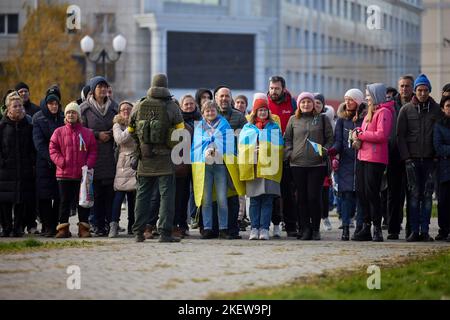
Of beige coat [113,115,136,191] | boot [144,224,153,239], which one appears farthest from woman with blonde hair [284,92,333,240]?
beige coat [113,115,136,191]

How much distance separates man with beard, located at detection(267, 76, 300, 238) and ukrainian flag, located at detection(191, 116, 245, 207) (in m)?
0.87

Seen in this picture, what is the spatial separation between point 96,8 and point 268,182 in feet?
237

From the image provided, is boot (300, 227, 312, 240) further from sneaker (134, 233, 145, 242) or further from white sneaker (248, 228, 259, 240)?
sneaker (134, 233, 145, 242)

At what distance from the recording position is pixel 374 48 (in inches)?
4444

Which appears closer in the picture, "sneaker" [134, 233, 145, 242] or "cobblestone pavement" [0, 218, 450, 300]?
"cobblestone pavement" [0, 218, 450, 300]

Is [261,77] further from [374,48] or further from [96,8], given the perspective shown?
[374,48]

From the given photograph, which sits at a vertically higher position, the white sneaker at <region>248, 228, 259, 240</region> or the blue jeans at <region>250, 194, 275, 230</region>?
the blue jeans at <region>250, 194, 275, 230</region>

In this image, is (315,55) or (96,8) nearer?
(96,8)

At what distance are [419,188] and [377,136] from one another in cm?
95

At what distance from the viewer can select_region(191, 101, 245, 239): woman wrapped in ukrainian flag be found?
19297 mm

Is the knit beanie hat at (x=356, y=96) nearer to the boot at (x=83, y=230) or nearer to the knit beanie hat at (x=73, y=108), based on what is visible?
the knit beanie hat at (x=73, y=108)

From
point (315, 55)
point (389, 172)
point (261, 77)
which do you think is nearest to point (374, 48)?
point (315, 55)

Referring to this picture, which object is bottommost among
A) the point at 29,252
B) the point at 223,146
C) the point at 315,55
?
the point at 29,252

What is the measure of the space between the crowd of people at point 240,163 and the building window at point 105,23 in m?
70.2
